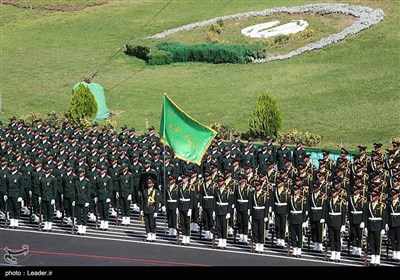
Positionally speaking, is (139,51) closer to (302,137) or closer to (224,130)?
(224,130)

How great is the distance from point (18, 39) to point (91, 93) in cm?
1701

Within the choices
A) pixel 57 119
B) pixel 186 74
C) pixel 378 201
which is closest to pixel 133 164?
pixel 378 201

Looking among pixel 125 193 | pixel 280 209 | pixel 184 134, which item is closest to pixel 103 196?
pixel 125 193

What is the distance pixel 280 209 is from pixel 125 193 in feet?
17.7

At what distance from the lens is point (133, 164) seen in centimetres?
3453

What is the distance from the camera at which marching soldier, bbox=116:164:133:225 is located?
108 ft

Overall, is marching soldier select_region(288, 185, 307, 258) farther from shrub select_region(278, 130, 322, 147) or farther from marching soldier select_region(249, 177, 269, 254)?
shrub select_region(278, 130, 322, 147)

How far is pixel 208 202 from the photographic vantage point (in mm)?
30625

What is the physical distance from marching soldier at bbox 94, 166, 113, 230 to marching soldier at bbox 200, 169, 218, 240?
3.11 metres

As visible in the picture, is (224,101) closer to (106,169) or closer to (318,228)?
(106,169)

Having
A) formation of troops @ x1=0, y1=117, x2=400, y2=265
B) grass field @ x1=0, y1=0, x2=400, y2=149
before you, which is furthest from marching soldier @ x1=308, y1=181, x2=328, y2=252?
grass field @ x1=0, y1=0, x2=400, y2=149

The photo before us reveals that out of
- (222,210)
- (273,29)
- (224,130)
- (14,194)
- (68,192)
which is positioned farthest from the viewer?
(273,29)

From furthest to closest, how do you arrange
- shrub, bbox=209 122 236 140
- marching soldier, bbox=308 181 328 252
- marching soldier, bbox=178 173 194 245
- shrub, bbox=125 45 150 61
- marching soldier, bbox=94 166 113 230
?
1. shrub, bbox=125 45 150 61
2. shrub, bbox=209 122 236 140
3. marching soldier, bbox=94 166 113 230
4. marching soldier, bbox=178 173 194 245
5. marching soldier, bbox=308 181 328 252

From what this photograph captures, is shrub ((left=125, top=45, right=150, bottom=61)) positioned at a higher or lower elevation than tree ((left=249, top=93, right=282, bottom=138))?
higher
